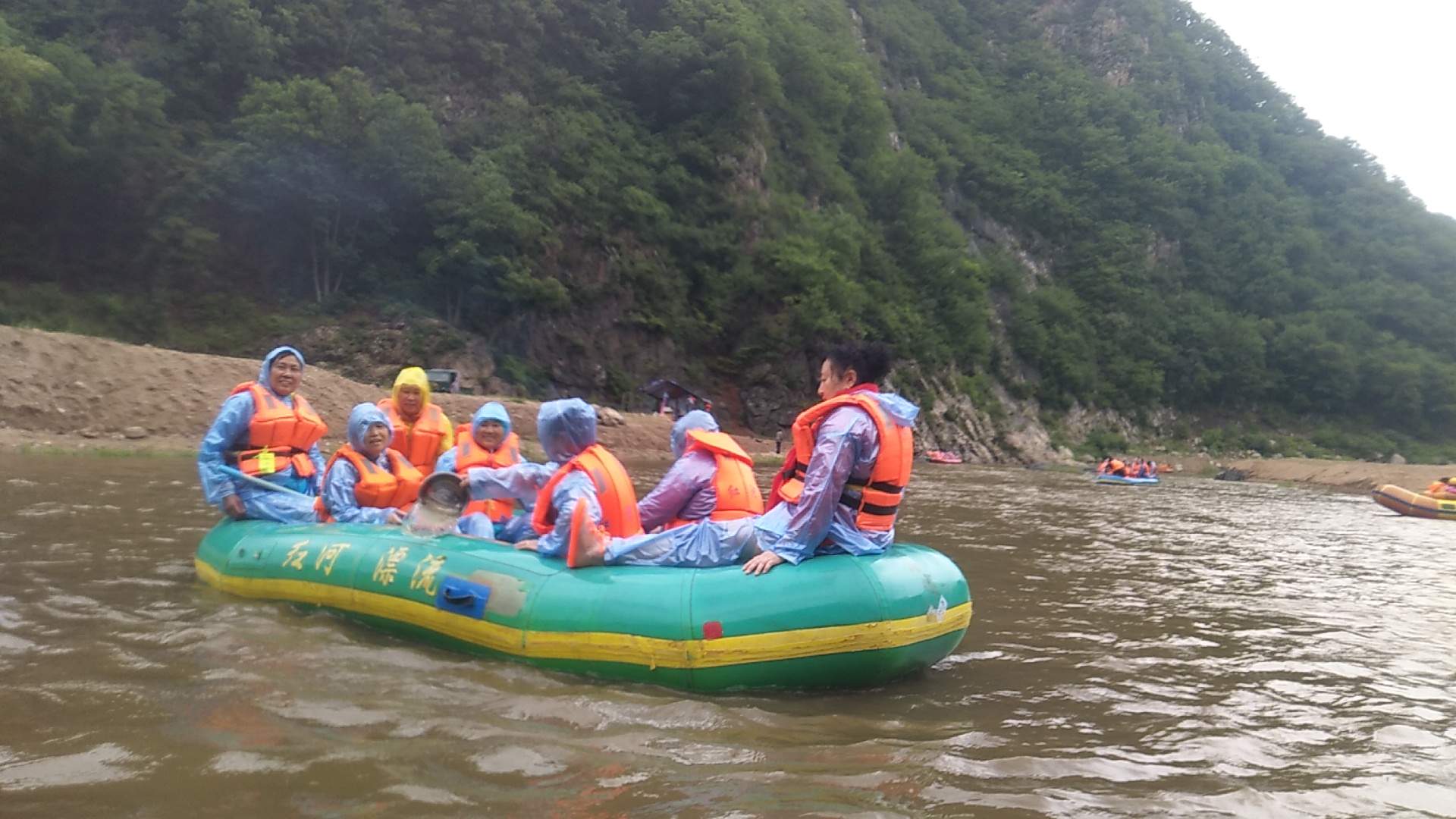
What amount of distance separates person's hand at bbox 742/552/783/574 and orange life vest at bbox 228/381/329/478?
3885 mm

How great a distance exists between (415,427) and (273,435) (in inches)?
39.4

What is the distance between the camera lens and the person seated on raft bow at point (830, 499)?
Result: 4.52 m

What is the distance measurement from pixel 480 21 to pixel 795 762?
3612cm

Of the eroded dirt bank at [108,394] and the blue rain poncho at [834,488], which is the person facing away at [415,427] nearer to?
the blue rain poncho at [834,488]

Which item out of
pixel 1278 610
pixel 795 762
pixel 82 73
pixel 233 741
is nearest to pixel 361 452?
pixel 233 741

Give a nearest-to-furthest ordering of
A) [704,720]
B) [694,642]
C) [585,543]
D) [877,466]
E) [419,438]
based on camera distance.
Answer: [704,720] < [694,642] < [877,466] < [585,543] < [419,438]

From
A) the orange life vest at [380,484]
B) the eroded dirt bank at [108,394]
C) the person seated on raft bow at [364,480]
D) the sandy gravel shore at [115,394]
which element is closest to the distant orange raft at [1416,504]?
the sandy gravel shore at [115,394]

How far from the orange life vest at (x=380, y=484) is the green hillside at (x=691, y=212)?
75.3ft

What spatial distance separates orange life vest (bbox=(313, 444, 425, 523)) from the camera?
6.65 m

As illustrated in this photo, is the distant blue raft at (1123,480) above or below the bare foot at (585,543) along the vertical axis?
below

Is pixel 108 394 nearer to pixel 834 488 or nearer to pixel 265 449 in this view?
pixel 265 449

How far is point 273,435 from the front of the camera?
22.1 feet

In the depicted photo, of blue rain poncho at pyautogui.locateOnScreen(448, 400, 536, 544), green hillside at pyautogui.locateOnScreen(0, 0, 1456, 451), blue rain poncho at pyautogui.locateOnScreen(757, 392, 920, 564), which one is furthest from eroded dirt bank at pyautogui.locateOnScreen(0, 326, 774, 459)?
Answer: blue rain poncho at pyautogui.locateOnScreen(757, 392, 920, 564)

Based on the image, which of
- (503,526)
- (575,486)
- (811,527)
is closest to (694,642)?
(811,527)
